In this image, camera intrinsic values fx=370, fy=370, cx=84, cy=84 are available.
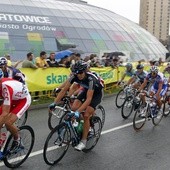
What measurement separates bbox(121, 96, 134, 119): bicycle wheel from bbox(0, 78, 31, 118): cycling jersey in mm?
5587

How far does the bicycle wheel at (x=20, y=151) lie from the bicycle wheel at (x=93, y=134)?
135 centimetres

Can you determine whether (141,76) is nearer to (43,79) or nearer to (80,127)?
(43,79)

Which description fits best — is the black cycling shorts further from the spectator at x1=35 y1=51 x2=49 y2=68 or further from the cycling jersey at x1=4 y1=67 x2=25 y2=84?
the spectator at x1=35 y1=51 x2=49 y2=68

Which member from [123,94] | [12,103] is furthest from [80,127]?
[123,94]

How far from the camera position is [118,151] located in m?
7.61

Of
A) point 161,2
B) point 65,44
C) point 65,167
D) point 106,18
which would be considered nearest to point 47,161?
point 65,167

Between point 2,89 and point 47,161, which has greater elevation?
point 2,89

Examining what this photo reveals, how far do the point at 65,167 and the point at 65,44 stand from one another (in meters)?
29.6

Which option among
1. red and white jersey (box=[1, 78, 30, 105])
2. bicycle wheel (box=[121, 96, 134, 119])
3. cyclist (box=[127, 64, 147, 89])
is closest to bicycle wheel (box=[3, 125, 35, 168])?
red and white jersey (box=[1, 78, 30, 105])

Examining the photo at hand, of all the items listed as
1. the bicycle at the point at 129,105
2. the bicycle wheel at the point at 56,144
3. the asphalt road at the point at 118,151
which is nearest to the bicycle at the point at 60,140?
the bicycle wheel at the point at 56,144

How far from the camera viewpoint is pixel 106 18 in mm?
45875

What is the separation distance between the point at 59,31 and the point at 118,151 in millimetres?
30033

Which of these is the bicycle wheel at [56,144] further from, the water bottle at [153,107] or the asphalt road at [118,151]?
the water bottle at [153,107]

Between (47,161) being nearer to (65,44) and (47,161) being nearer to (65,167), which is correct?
(65,167)
